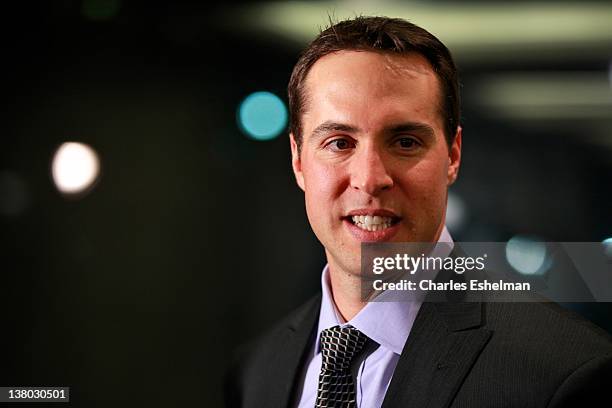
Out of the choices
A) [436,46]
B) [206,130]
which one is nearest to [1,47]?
[206,130]

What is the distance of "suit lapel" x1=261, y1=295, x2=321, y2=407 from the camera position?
157 centimetres

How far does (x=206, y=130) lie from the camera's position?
1897mm

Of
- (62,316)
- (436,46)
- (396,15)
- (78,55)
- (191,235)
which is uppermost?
(78,55)

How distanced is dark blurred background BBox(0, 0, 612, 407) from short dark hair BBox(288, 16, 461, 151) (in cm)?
14

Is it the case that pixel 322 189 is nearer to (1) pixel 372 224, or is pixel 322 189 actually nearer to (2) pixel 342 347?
(1) pixel 372 224

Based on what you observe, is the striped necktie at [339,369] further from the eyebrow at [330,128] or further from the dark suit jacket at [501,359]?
the eyebrow at [330,128]

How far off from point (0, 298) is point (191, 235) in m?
0.58

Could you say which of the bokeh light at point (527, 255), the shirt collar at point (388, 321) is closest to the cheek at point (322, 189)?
the shirt collar at point (388, 321)

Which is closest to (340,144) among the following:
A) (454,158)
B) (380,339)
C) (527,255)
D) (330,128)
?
(330,128)

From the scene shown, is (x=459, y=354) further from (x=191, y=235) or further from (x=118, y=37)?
(x=118, y=37)

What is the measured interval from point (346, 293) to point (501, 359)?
0.38 metres

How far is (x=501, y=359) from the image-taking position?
4.25ft

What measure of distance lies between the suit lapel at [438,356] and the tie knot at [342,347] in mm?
120

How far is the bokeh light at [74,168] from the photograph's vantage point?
6.38ft
